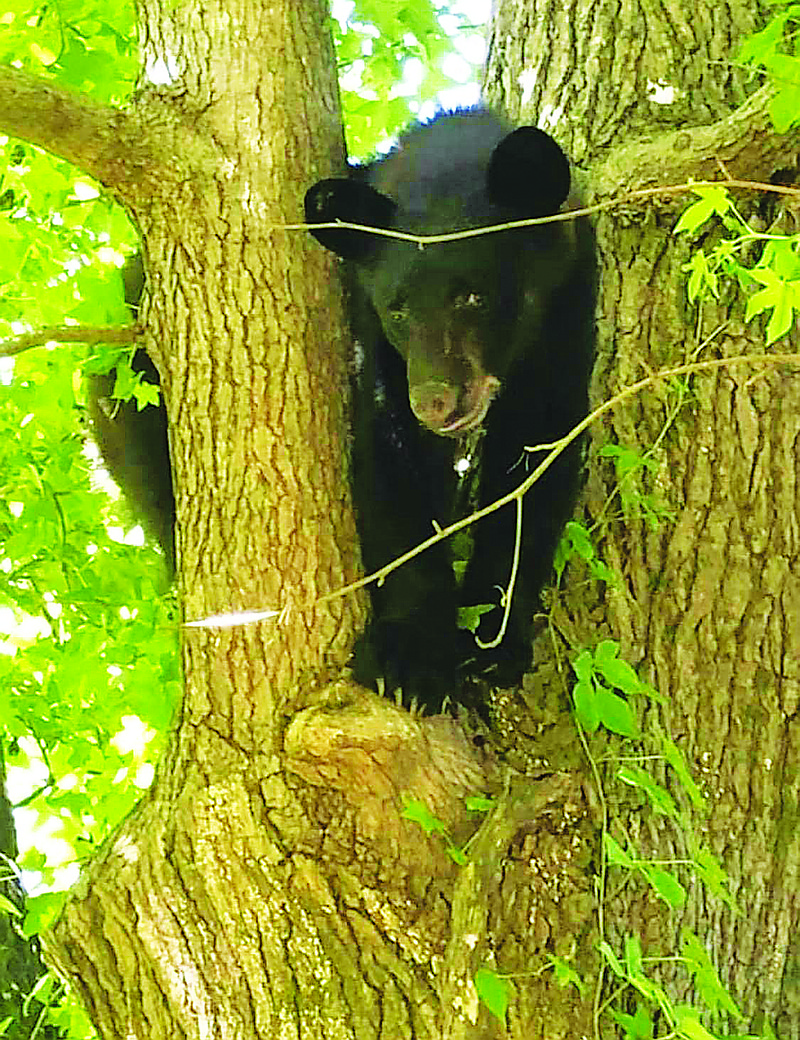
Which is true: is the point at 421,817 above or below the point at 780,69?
below

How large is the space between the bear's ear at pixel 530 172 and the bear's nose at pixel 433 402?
21.3 inches

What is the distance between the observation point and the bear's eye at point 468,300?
325 cm

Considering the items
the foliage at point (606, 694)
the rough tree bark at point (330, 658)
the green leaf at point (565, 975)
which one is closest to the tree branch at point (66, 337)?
the rough tree bark at point (330, 658)

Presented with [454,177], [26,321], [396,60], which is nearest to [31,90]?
[26,321]

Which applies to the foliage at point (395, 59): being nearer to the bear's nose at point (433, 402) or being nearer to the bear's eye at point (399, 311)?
the bear's eye at point (399, 311)

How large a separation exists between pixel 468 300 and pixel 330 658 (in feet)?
3.08

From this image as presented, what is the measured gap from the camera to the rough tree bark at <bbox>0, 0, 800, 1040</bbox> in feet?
8.59

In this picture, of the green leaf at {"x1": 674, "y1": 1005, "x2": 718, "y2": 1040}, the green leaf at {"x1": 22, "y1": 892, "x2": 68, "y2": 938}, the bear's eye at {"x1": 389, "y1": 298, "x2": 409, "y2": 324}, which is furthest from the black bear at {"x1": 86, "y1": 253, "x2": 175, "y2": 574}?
the green leaf at {"x1": 674, "y1": 1005, "x2": 718, "y2": 1040}

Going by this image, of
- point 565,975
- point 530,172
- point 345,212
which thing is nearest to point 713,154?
point 530,172

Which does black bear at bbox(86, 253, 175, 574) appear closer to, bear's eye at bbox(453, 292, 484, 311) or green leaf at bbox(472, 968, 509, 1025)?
bear's eye at bbox(453, 292, 484, 311)

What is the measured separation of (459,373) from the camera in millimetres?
3143

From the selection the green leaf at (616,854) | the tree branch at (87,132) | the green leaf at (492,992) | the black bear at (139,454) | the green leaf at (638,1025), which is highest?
the tree branch at (87,132)

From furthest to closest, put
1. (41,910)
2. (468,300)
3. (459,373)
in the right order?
1. (468,300)
2. (459,373)
3. (41,910)

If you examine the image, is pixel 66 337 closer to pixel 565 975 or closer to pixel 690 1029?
A: pixel 565 975
